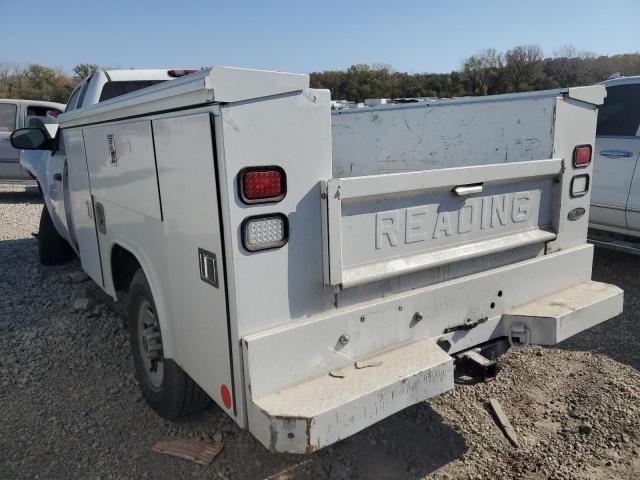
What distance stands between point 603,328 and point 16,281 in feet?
18.1

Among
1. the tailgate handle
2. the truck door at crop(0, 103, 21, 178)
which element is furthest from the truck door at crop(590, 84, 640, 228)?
the truck door at crop(0, 103, 21, 178)

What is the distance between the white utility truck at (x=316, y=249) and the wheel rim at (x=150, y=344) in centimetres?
1

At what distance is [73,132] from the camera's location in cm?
390

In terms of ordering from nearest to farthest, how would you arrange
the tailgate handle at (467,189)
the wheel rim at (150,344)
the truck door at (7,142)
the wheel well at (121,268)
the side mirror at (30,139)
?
the tailgate handle at (467,189) < the wheel rim at (150,344) < the wheel well at (121,268) < the side mirror at (30,139) < the truck door at (7,142)

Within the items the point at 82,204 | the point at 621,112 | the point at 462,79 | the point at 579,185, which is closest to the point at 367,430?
the point at 579,185

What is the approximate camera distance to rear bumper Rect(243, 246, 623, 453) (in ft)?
6.40

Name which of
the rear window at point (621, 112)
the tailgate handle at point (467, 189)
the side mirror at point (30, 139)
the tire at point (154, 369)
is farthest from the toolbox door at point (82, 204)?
the rear window at point (621, 112)

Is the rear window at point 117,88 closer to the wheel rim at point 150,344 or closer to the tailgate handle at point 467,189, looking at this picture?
the wheel rim at point 150,344

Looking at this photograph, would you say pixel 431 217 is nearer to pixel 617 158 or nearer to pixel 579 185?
pixel 579 185

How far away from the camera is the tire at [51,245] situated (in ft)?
18.9

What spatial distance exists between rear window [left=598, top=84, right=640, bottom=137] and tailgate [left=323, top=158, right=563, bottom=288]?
292 cm

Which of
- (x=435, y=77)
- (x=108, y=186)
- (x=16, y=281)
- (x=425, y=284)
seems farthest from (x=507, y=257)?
(x=435, y=77)

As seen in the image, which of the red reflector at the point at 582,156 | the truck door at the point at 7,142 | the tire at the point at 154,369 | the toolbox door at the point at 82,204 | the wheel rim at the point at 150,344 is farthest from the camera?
the truck door at the point at 7,142

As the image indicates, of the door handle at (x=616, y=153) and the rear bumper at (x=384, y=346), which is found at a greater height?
the door handle at (x=616, y=153)
